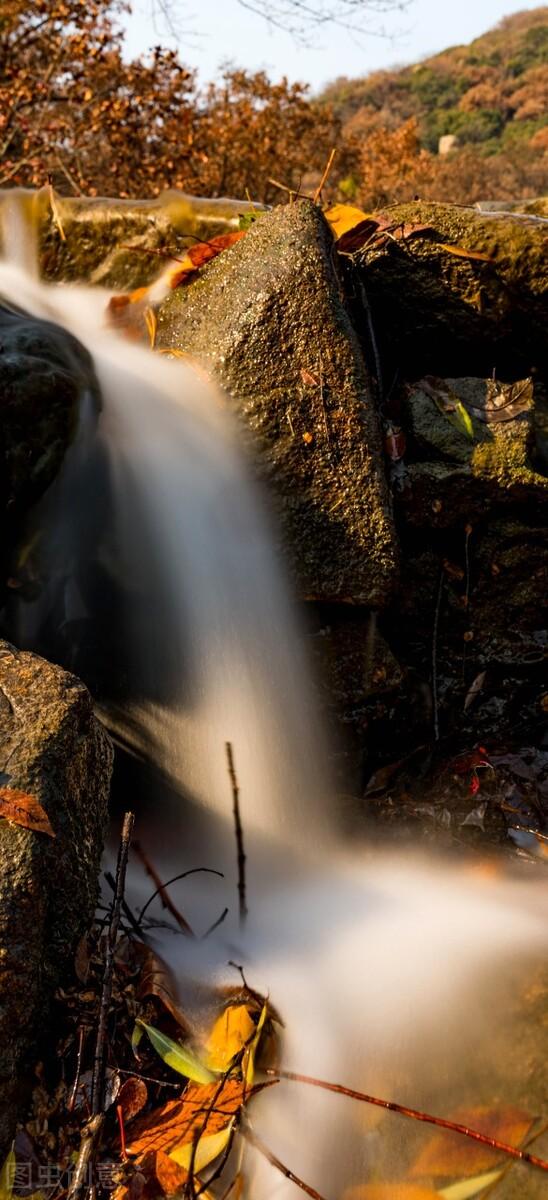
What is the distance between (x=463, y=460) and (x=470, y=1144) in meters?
2.15

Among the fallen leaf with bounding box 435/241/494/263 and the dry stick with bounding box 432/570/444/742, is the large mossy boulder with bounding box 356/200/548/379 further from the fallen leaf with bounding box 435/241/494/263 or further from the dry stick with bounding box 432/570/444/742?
the dry stick with bounding box 432/570/444/742

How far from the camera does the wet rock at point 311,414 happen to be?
9.18ft

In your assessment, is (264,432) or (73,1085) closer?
(73,1085)

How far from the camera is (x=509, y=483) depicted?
309 cm

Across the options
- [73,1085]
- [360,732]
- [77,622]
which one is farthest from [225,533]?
[73,1085]

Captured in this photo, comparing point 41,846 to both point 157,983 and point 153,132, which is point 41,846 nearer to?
point 157,983

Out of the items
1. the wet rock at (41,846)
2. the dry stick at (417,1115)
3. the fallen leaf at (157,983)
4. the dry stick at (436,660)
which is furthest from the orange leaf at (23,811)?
the dry stick at (436,660)

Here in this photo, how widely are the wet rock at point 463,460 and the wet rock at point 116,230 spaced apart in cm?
135

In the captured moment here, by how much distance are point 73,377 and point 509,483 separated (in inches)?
62.6

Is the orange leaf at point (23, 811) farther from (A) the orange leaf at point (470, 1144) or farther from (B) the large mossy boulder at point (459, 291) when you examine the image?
(B) the large mossy boulder at point (459, 291)

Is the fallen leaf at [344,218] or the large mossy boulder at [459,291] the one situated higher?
the fallen leaf at [344,218]

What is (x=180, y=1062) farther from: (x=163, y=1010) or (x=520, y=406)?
(x=520, y=406)

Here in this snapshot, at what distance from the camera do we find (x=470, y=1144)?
1.63 meters

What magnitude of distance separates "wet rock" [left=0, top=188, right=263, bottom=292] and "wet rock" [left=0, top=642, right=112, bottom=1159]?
2397 mm
